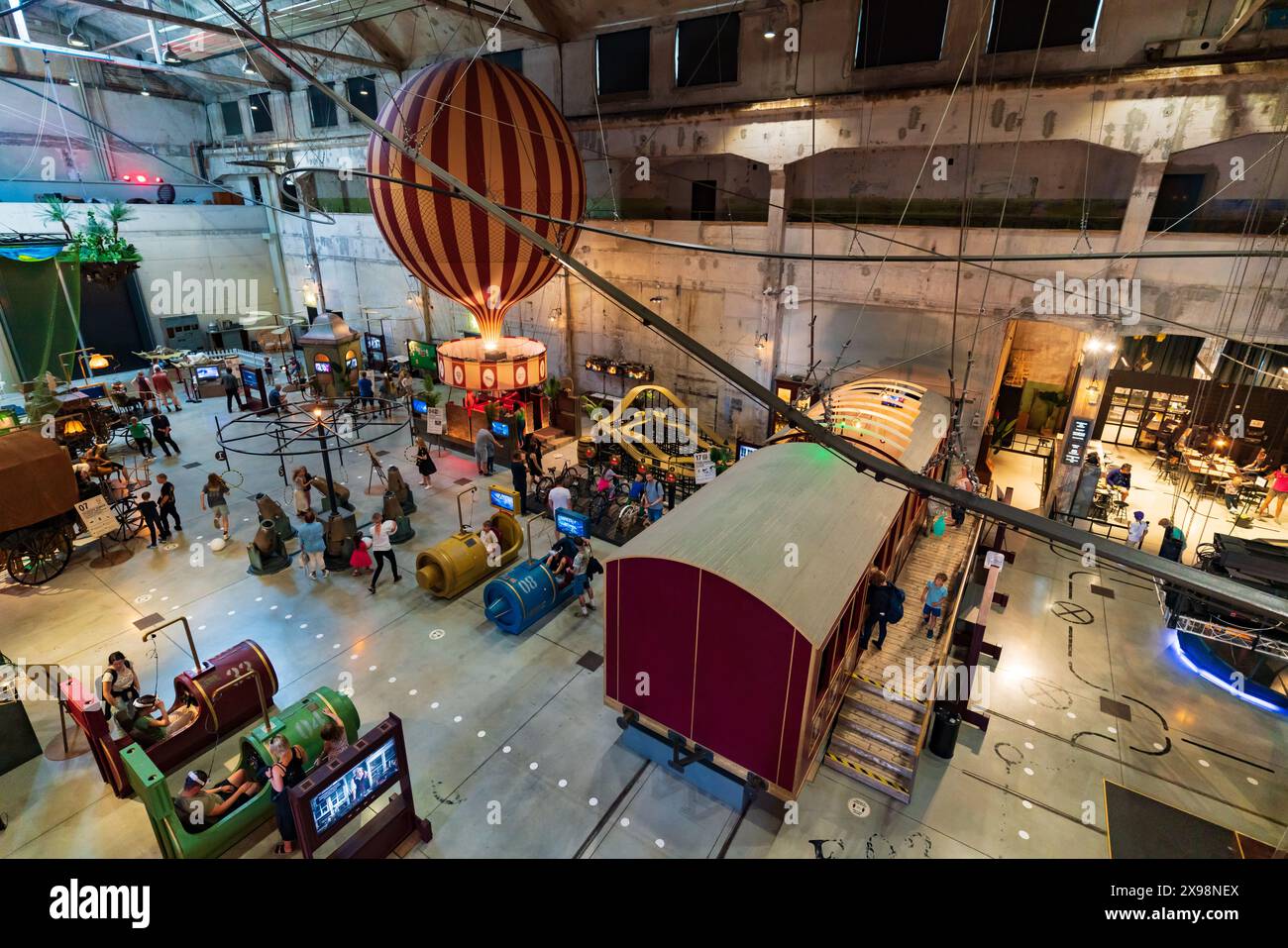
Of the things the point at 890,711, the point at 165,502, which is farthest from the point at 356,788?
the point at 165,502

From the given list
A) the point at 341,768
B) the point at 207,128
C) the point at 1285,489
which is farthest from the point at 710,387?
the point at 207,128

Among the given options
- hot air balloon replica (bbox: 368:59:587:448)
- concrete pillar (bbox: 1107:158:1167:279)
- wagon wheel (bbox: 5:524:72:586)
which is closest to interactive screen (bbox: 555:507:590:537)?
hot air balloon replica (bbox: 368:59:587:448)

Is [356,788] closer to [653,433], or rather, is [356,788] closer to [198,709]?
[198,709]

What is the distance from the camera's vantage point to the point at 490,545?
1276 centimetres

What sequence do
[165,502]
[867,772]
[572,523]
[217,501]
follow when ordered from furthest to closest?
[217,501] → [165,502] → [572,523] → [867,772]

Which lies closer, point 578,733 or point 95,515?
point 578,733

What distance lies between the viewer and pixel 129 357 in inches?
1156

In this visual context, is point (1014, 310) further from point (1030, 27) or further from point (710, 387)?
point (710, 387)

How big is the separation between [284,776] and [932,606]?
30.6 feet

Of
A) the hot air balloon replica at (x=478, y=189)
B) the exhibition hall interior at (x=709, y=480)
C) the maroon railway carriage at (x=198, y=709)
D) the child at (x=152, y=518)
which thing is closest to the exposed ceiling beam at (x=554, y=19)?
the exhibition hall interior at (x=709, y=480)

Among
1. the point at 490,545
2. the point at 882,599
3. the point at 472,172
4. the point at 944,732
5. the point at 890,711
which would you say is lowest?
the point at 944,732

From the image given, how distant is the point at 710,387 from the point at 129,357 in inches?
1096

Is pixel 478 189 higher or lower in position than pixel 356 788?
higher

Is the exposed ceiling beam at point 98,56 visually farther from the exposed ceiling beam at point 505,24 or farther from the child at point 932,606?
the child at point 932,606
